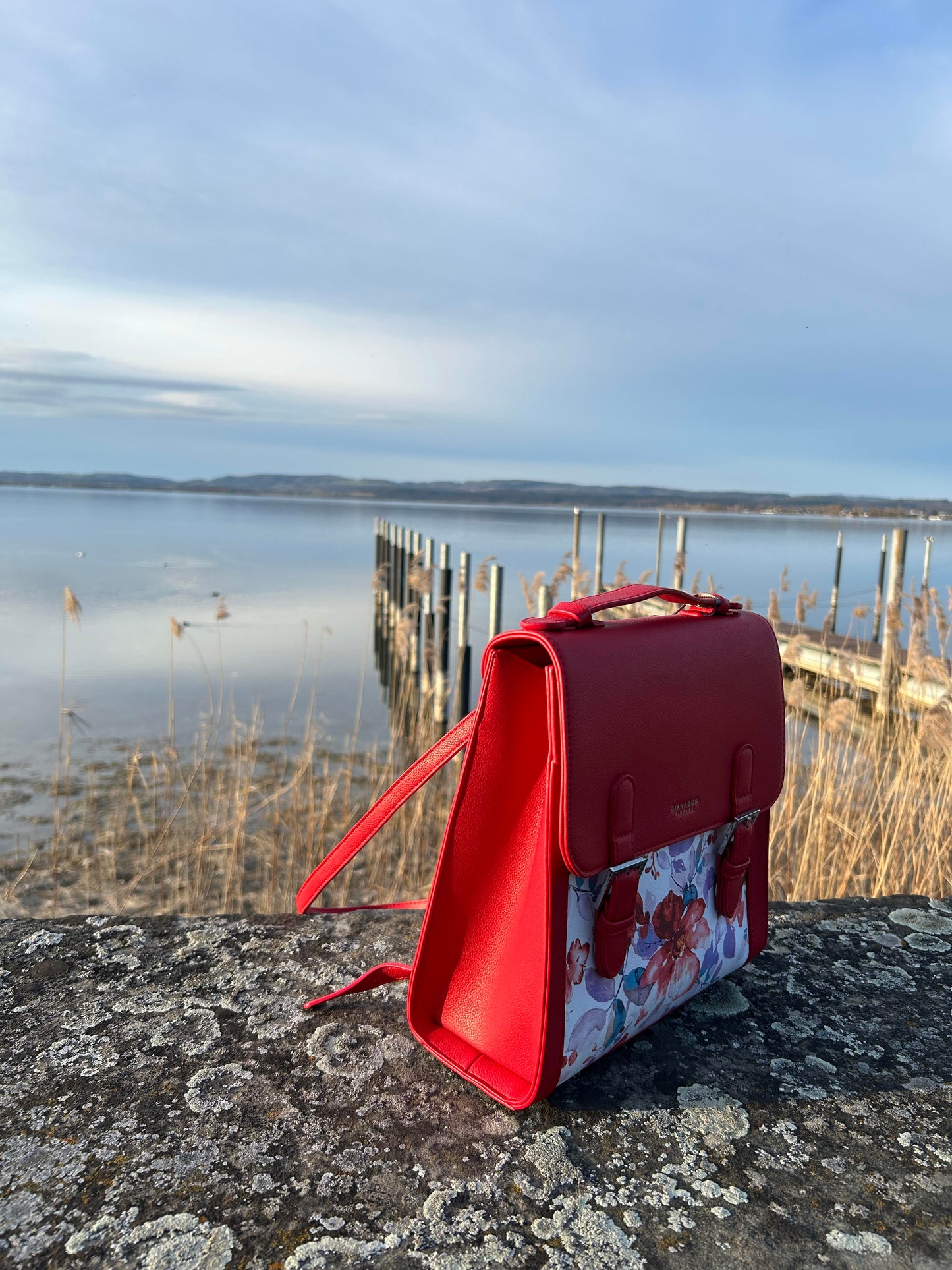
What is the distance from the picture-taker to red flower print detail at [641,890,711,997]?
1.09 m

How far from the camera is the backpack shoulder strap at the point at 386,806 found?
111cm

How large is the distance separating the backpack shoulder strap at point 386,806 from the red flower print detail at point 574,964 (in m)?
0.28

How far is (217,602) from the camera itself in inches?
575

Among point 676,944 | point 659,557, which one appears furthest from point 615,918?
point 659,557

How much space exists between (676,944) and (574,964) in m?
0.21

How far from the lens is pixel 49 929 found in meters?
1.33

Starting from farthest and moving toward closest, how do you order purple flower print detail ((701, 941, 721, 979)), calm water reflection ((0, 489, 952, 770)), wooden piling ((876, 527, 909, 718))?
calm water reflection ((0, 489, 952, 770))
wooden piling ((876, 527, 909, 718))
purple flower print detail ((701, 941, 721, 979))

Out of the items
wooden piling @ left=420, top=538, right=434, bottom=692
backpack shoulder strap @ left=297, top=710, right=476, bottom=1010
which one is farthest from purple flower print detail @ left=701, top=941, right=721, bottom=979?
wooden piling @ left=420, top=538, right=434, bottom=692

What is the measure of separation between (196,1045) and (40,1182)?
0.82 ft

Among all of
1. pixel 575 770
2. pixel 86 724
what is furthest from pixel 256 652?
pixel 575 770

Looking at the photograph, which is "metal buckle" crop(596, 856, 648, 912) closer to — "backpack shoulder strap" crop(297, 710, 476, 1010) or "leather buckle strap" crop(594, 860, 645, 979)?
"leather buckle strap" crop(594, 860, 645, 979)

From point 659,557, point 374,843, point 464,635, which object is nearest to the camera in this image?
point 374,843

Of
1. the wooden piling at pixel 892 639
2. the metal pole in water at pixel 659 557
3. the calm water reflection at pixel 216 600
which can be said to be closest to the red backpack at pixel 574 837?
the metal pole in water at pixel 659 557

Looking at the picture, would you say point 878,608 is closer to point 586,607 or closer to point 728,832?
point 728,832
